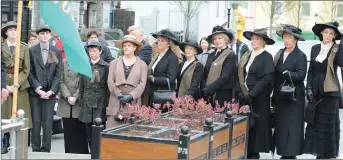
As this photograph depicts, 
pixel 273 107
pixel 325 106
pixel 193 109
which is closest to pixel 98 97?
pixel 193 109

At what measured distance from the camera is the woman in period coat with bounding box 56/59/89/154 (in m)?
8.97

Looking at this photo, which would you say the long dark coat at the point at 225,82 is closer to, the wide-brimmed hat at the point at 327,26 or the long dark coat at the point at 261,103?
the long dark coat at the point at 261,103

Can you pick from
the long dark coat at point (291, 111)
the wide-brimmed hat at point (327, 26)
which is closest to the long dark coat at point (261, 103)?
the long dark coat at point (291, 111)

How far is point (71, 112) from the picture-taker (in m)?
8.98

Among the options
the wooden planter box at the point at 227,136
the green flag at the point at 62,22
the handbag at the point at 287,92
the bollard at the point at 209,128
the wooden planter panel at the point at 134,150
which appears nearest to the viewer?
the green flag at the point at 62,22

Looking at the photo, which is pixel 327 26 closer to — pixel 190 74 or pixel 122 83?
pixel 190 74

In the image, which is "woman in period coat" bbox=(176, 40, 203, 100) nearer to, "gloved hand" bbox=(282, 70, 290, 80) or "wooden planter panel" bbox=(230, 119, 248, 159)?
"wooden planter panel" bbox=(230, 119, 248, 159)

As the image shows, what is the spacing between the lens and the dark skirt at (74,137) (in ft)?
29.7

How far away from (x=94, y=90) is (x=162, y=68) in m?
1.00

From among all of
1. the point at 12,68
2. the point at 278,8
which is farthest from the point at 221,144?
the point at 278,8

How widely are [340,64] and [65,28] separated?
443 centimetres

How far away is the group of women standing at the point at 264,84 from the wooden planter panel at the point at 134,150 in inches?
79.5

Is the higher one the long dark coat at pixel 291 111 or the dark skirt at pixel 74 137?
the long dark coat at pixel 291 111

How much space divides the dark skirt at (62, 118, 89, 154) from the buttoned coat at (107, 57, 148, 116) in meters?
0.76
